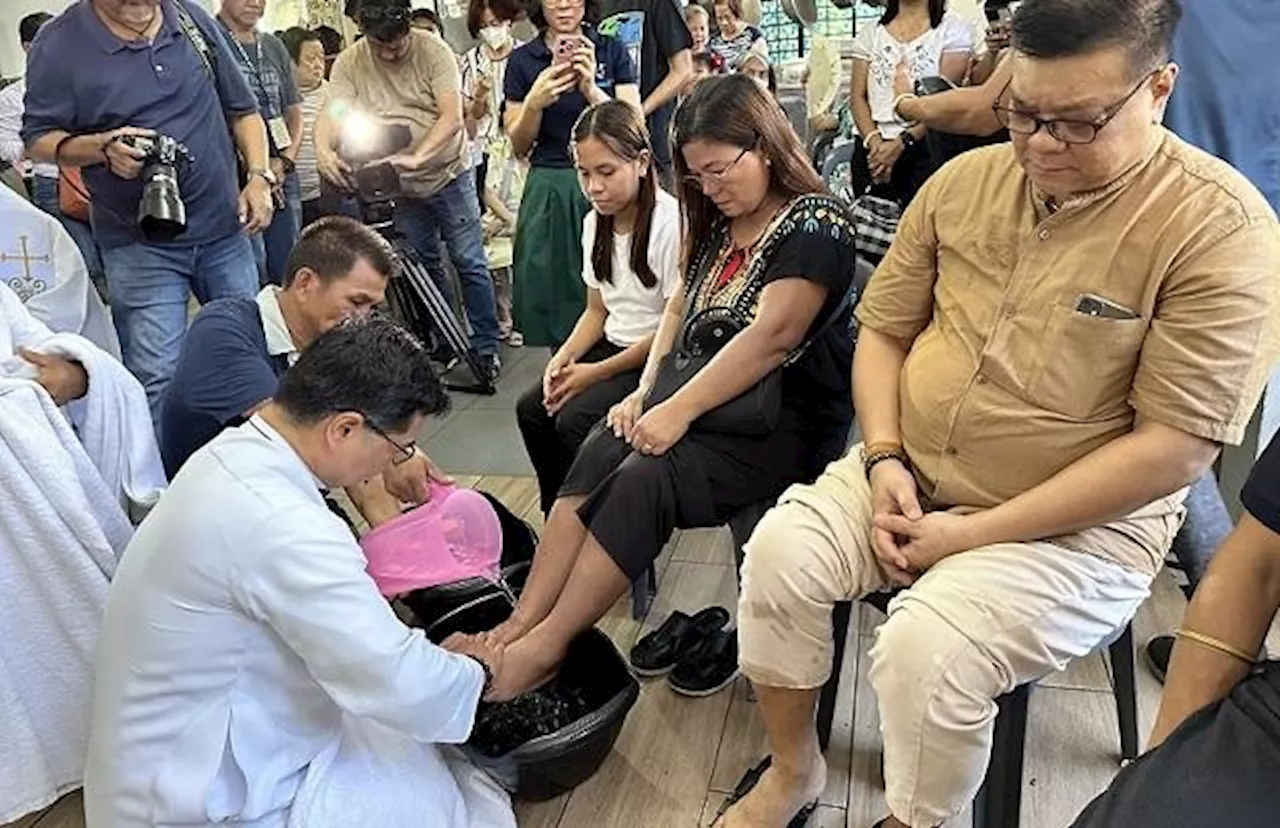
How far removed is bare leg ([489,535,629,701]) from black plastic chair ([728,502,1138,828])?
0.81 ft

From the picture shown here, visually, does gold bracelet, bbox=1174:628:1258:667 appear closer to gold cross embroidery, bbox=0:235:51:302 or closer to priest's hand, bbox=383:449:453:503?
priest's hand, bbox=383:449:453:503

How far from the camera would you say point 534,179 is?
2957mm

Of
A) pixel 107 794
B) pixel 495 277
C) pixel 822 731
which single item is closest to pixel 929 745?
pixel 822 731

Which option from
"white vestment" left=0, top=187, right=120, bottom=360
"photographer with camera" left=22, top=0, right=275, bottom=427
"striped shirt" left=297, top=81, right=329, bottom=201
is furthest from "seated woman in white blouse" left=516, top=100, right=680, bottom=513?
"striped shirt" left=297, top=81, right=329, bottom=201

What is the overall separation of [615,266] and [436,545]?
2.43ft

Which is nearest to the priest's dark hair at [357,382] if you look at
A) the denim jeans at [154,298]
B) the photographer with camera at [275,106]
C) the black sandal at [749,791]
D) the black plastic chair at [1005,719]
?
the black plastic chair at [1005,719]

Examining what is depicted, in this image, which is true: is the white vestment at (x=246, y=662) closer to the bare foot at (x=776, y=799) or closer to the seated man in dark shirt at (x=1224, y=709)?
the bare foot at (x=776, y=799)

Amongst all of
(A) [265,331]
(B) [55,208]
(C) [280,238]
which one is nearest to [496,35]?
(C) [280,238]

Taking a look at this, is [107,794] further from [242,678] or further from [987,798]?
[987,798]

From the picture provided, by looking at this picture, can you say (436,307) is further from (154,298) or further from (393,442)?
(393,442)

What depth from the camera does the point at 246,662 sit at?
4.12 feet

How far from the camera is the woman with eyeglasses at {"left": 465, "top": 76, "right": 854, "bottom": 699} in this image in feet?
5.56

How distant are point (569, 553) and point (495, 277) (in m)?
2.73

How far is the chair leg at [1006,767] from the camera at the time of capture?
4.24ft
